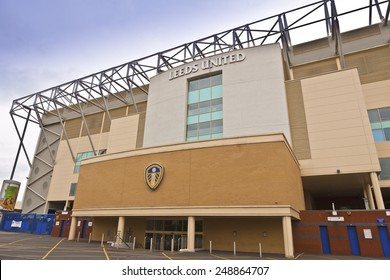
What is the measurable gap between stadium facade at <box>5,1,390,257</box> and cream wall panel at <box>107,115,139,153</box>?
7.4 inches

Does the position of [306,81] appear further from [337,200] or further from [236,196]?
[337,200]

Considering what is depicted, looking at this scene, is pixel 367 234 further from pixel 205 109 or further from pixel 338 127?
pixel 205 109

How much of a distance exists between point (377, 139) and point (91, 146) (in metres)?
45.4

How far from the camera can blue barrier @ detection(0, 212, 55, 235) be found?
42.0m

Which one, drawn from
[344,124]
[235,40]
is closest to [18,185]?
[235,40]

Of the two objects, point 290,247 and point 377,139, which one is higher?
point 377,139

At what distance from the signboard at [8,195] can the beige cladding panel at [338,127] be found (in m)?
52.4

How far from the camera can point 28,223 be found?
4419cm

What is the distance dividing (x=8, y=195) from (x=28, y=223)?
11256 mm

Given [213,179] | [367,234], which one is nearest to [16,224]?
[213,179]

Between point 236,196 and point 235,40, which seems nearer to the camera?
point 236,196

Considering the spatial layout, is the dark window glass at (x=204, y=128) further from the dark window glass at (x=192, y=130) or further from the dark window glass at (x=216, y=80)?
the dark window glass at (x=216, y=80)

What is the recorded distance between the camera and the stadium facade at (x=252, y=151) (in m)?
21.7

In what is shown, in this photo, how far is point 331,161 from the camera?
28.0 m
